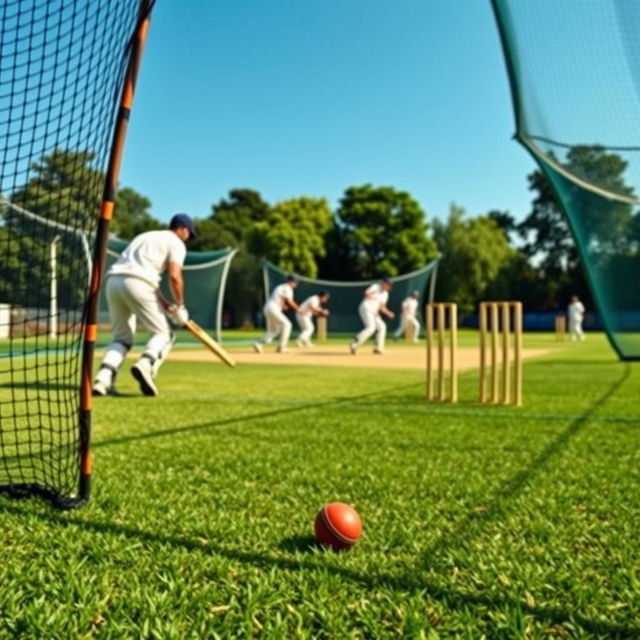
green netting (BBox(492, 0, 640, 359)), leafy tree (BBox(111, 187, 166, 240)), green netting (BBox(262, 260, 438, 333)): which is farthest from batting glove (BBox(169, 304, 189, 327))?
leafy tree (BBox(111, 187, 166, 240))

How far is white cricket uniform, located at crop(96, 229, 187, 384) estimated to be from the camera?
25.5 feet

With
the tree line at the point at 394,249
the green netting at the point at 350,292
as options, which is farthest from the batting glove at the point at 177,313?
the tree line at the point at 394,249

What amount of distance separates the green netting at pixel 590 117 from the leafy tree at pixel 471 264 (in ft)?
165

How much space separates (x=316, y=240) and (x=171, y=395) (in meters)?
57.2

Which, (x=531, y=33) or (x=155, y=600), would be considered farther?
(x=531, y=33)

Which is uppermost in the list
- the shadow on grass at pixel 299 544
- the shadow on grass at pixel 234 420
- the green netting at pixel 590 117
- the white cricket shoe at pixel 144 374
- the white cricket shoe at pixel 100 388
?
the green netting at pixel 590 117

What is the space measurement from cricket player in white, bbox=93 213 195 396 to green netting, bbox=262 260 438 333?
74.4 ft

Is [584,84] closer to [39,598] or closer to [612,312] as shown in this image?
[612,312]

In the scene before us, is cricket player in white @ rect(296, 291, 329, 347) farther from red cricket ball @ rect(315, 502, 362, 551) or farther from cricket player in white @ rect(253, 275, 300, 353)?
red cricket ball @ rect(315, 502, 362, 551)

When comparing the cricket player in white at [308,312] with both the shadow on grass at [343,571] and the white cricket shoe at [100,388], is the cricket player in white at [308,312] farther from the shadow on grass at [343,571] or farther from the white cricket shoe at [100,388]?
the shadow on grass at [343,571]

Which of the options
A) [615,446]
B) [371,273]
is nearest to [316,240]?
[371,273]

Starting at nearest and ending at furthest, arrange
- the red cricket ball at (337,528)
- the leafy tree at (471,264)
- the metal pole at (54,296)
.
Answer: the red cricket ball at (337,528) < the metal pole at (54,296) < the leafy tree at (471,264)

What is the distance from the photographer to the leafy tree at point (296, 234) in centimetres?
6328

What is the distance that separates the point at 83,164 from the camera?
3.96 metres
